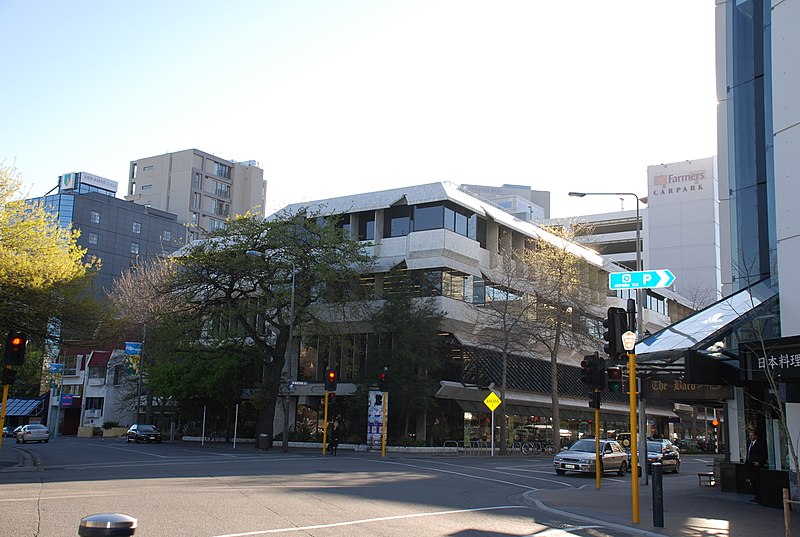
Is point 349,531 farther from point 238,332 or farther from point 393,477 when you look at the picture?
point 238,332

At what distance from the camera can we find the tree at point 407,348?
44.5m

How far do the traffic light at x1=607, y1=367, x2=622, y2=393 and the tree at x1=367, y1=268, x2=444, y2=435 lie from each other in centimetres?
2573

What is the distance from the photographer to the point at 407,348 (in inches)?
1743

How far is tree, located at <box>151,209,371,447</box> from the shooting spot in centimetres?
4259

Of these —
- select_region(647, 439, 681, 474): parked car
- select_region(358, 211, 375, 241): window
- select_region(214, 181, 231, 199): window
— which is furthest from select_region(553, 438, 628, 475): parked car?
select_region(214, 181, 231, 199): window

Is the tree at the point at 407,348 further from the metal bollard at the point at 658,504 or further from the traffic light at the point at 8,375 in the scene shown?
the metal bollard at the point at 658,504

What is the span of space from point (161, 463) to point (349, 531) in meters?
17.9

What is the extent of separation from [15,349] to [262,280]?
23.8 metres

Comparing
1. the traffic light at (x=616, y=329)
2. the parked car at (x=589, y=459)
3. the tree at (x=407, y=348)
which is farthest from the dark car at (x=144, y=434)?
the traffic light at (x=616, y=329)

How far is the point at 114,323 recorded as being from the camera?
3241 centimetres

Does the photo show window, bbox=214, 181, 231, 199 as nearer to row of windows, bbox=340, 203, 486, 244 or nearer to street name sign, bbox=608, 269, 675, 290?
row of windows, bbox=340, 203, 486, 244

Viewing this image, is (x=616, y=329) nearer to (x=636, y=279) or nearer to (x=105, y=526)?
(x=636, y=279)

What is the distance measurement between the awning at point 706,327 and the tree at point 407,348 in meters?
24.3

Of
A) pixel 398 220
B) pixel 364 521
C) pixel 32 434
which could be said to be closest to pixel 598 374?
pixel 364 521
